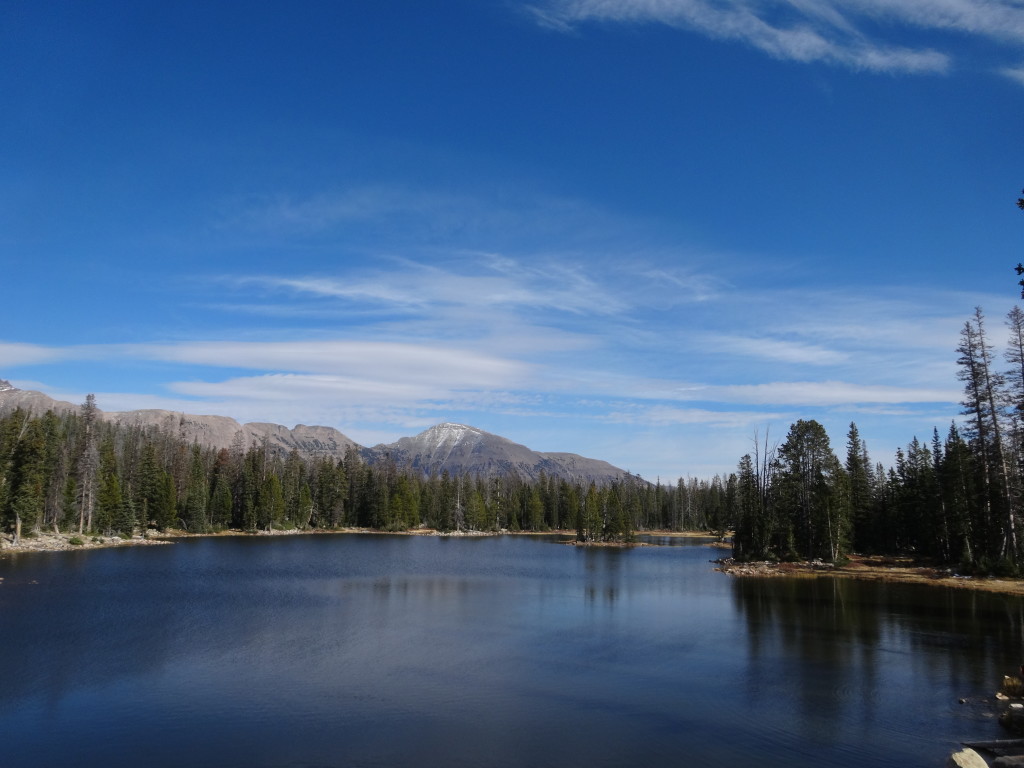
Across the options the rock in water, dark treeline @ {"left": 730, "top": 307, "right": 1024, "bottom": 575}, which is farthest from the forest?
the rock in water

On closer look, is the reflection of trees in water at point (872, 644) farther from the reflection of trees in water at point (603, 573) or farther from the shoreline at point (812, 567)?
the reflection of trees in water at point (603, 573)

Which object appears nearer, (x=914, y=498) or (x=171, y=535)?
(x=914, y=498)

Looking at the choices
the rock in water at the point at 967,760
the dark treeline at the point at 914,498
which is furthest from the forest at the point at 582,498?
the rock in water at the point at 967,760

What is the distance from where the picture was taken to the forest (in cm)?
5778

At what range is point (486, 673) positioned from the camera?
27125 mm

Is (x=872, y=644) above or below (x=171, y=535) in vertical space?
above

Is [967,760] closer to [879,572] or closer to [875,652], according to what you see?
[875,652]

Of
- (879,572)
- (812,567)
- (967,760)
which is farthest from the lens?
(812,567)

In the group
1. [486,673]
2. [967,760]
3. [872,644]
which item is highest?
[967,760]

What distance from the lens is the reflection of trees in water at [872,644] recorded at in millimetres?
25297

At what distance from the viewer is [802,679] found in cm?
2678

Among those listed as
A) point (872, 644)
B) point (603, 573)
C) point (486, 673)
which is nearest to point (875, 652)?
point (872, 644)

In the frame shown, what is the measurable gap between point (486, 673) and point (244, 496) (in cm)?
11066

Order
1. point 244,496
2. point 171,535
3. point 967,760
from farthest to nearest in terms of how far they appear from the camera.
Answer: point 244,496
point 171,535
point 967,760
